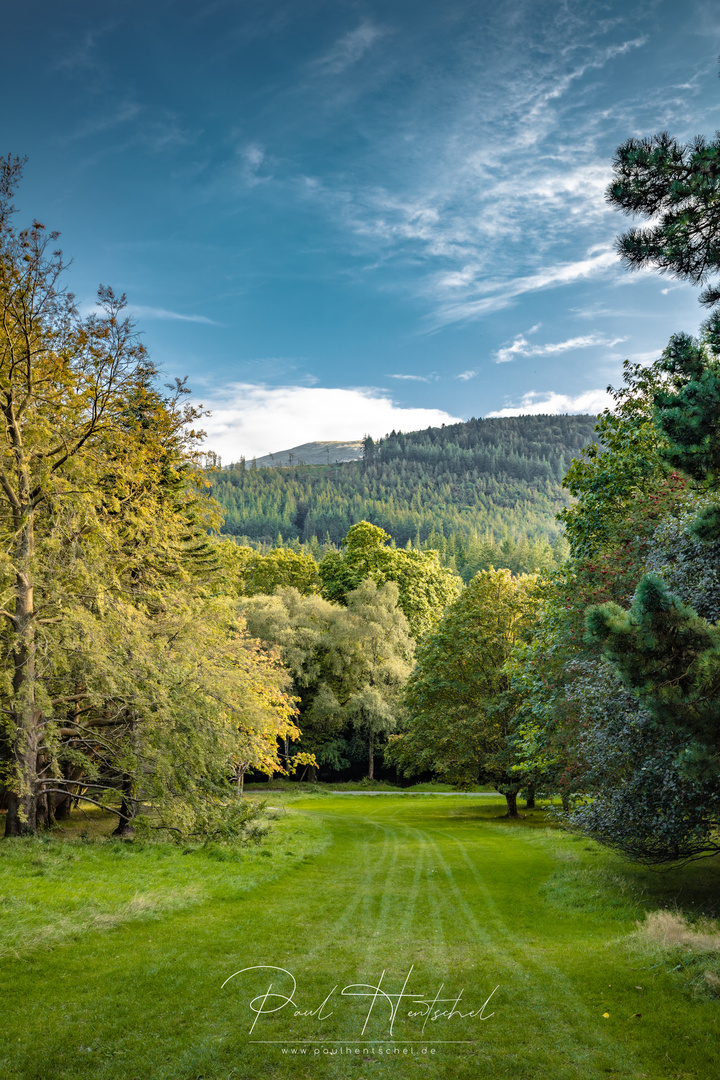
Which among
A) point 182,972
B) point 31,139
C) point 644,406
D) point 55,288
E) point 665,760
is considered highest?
point 31,139

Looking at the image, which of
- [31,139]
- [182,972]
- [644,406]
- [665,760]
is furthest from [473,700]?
[31,139]

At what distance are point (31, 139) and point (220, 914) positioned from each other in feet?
55.1

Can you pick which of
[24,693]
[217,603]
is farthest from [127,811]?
[217,603]

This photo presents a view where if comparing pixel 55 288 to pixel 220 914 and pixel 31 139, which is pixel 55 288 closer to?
pixel 31 139

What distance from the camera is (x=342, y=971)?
24.4ft

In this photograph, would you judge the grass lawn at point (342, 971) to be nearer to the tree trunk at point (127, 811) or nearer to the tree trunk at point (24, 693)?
the tree trunk at point (24, 693)

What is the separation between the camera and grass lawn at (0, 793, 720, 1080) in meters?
5.48

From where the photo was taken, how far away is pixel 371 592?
4162 cm
